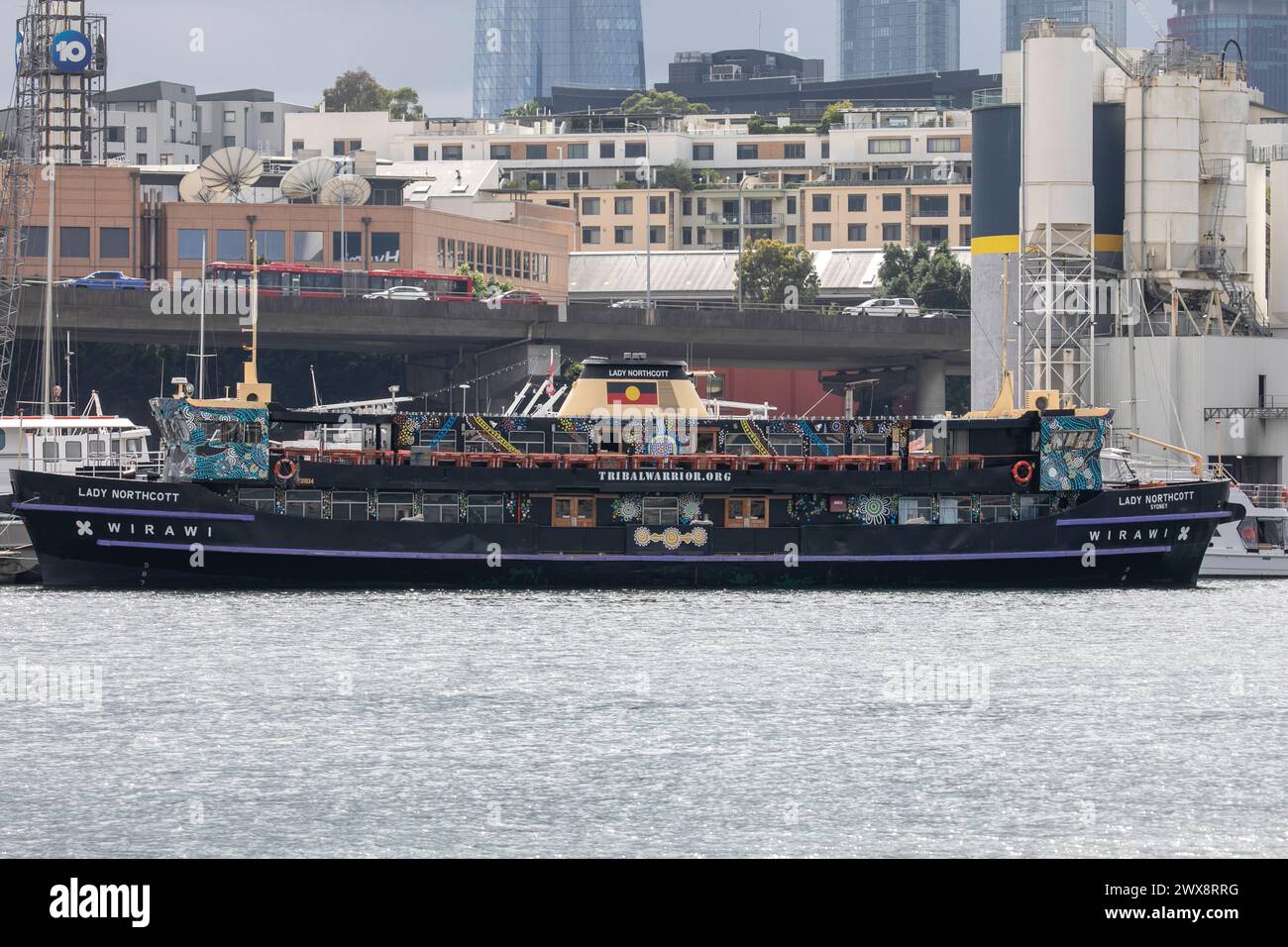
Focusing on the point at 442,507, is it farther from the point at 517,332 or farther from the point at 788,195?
the point at 788,195

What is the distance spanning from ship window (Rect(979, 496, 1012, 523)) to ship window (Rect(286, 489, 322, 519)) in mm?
19749

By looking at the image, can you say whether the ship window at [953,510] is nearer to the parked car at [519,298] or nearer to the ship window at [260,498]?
the ship window at [260,498]

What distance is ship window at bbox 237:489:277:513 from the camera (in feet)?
214

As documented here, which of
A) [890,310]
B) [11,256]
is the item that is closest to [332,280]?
[11,256]

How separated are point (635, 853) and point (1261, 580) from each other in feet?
149

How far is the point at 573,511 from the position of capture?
67.1 meters

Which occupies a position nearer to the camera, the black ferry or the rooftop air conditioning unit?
the black ferry

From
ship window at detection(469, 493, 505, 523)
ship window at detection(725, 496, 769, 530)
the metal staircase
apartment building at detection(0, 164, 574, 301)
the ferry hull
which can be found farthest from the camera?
apartment building at detection(0, 164, 574, 301)

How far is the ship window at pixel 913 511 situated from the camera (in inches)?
2660

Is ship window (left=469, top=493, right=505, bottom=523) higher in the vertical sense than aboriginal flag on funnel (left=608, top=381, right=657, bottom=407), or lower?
lower

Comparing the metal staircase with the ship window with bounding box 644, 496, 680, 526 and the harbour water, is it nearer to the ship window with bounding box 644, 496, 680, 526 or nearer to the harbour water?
the ship window with bounding box 644, 496, 680, 526

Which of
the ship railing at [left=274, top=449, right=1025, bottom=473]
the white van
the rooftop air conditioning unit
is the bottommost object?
the ship railing at [left=274, top=449, right=1025, bottom=473]

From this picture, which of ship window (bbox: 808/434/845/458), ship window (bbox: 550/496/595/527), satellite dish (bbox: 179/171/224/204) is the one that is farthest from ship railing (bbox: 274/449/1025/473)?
satellite dish (bbox: 179/171/224/204)

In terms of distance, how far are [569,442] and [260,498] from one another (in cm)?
942
